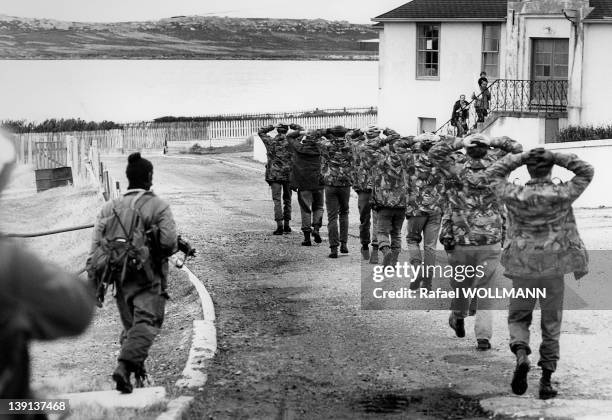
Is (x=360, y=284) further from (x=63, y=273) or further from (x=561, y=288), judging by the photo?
(x=63, y=273)

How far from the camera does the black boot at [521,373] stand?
352 inches

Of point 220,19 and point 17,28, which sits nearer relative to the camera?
point 17,28

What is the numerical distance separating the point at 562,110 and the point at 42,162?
16907 millimetres

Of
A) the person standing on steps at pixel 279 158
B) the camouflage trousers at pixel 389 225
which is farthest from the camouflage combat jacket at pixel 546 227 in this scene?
the person standing on steps at pixel 279 158

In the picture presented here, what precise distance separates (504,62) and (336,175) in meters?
21.2

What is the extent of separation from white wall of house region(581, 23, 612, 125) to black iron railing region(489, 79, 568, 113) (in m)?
0.75

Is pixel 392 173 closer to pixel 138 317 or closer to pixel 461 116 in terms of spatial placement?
pixel 138 317

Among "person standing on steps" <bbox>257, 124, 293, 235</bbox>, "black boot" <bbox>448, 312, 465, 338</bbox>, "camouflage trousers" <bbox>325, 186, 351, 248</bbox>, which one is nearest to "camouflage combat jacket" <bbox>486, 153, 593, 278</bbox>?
"black boot" <bbox>448, 312, 465, 338</bbox>

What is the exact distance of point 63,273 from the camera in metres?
3.17

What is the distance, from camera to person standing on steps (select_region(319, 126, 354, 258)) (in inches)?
635

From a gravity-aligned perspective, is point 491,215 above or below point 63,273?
below

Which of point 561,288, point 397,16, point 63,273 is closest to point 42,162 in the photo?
point 397,16

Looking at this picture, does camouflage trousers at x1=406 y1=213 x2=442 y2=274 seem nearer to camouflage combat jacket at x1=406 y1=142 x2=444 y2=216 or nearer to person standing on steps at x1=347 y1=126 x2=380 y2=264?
camouflage combat jacket at x1=406 y1=142 x2=444 y2=216

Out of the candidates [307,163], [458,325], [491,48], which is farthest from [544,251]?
[491,48]
